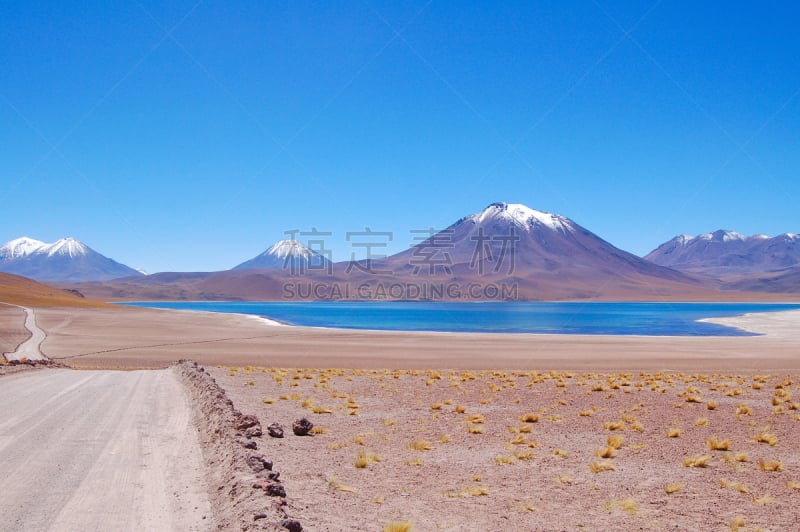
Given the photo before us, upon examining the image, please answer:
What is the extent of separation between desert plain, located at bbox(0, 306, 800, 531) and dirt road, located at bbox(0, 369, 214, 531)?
0.72 m

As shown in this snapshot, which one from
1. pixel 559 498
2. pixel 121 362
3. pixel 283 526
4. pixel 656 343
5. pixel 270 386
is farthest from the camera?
pixel 656 343

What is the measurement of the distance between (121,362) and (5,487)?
21.8m

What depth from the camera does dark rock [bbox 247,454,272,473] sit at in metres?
7.70

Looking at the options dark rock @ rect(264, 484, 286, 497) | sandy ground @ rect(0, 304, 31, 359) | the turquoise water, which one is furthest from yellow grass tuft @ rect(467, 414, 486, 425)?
the turquoise water

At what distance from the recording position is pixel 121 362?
2731cm

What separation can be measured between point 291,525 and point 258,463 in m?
2.20

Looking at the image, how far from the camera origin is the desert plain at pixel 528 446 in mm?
7305

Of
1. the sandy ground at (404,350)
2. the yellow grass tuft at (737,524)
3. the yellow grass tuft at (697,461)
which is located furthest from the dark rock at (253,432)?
the sandy ground at (404,350)

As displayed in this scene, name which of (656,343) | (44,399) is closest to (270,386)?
(44,399)

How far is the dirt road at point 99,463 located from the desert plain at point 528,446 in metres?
0.72

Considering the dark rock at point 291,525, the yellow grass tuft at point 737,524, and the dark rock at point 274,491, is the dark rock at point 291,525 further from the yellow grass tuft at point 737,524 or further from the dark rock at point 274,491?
the yellow grass tuft at point 737,524

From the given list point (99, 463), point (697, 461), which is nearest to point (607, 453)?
point (697, 461)

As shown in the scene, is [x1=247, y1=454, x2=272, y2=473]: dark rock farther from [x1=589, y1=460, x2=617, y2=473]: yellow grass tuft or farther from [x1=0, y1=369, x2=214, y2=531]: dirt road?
[x1=589, y1=460, x2=617, y2=473]: yellow grass tuft

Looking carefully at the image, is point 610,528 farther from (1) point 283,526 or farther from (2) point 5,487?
→ (2) point 5,487
